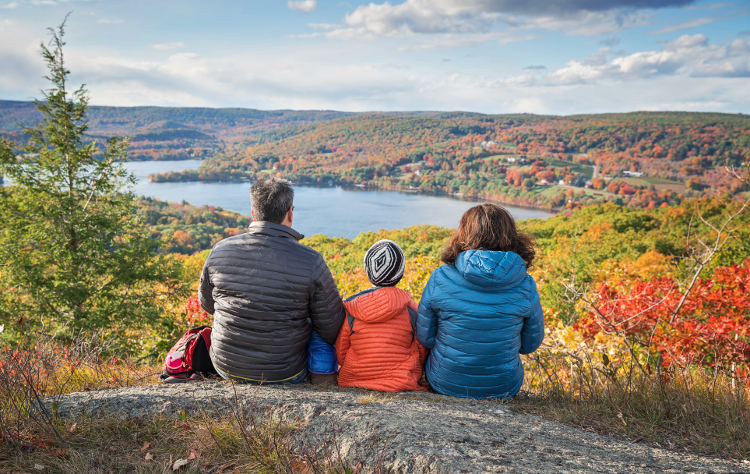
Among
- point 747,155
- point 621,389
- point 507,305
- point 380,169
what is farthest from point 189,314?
point 380,169

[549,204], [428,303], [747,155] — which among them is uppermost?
[747,155]

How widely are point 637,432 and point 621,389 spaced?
0.31m

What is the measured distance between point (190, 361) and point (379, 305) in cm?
132

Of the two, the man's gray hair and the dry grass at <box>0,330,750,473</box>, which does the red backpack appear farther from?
the man's gray hair

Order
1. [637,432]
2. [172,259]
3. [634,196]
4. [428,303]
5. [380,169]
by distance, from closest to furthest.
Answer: [637,432] < [428,303] < [172,259] < [634,196] < [380,169]

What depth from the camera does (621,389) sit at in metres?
2.42

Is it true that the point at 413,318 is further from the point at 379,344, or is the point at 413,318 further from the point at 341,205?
the point at 341,205

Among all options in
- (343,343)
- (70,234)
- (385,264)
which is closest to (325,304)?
(343,343)

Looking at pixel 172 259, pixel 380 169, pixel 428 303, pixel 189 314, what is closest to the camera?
pixel 428 303

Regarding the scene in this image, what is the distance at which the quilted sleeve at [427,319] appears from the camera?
238 cm

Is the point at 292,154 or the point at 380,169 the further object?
the point at 292,154

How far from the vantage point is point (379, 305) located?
2.38 meters

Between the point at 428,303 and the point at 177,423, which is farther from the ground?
the point at 428,303

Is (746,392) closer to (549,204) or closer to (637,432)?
(637,432)
